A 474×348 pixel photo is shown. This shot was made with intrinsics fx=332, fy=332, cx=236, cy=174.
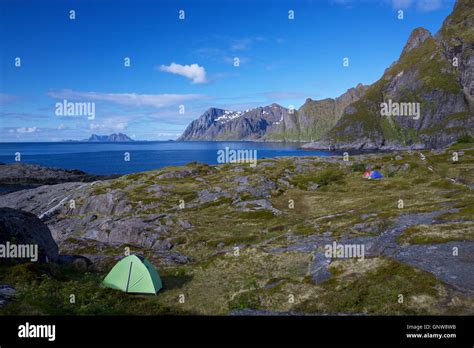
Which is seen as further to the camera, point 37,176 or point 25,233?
point 37,176

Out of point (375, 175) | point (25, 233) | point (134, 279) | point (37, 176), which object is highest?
point (375, 175)

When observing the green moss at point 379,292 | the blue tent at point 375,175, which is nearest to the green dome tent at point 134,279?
the green moss at point 379,292

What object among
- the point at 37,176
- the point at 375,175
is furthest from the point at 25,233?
the point at 37,176

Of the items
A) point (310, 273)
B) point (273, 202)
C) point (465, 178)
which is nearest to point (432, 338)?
point (310, 273)

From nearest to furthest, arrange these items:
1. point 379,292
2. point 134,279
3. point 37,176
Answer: point 379,292 → point 134,279 → point 37,176

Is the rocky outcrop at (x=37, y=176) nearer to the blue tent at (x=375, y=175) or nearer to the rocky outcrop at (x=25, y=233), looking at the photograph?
the blue tent at (x=375, y=175)

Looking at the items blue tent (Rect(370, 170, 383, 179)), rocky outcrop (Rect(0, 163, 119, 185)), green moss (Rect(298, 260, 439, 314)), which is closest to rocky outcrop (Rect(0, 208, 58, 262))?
green moss (Rect(298, 260, 439, 314))

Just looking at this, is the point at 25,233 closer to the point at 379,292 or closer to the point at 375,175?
the point at 379,292

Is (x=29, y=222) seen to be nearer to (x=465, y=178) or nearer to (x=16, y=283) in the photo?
(x=16, y=283)

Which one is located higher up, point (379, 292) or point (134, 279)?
point (379, 292)
